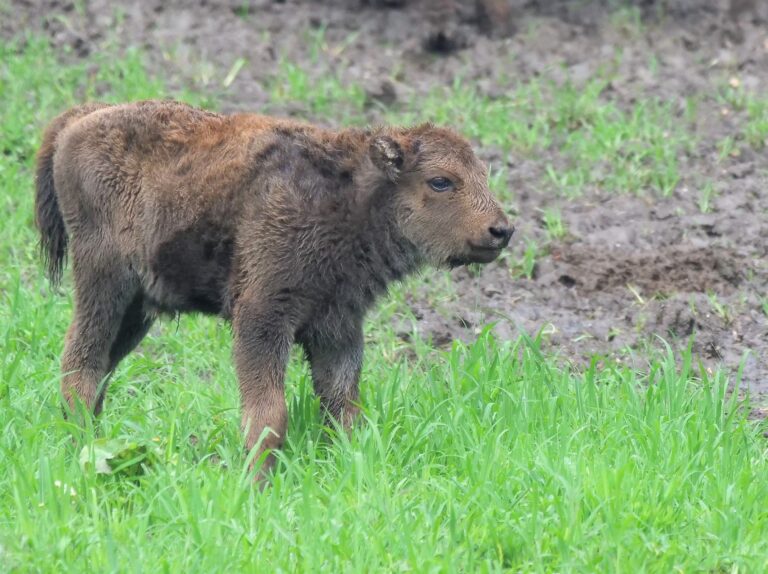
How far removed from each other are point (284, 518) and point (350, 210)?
1.57 m

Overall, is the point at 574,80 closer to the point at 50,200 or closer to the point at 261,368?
the point at 50,200

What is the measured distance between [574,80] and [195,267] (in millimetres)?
5505

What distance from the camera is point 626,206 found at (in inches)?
360

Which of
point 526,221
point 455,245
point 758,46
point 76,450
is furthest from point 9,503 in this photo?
point 758,46

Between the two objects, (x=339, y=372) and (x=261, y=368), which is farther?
(x=339, y=372)

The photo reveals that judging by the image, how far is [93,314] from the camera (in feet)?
21.1

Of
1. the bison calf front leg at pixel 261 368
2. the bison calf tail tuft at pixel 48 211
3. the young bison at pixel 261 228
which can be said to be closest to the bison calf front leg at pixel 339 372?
the young bison at pixel 261 228

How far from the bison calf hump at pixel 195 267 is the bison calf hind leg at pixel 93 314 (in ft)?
0.81

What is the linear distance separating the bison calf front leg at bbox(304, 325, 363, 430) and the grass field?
0.11 m

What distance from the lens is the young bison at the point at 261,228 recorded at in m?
5.93

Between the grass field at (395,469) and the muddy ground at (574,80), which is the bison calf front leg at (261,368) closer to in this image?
the grass field at (395,469)

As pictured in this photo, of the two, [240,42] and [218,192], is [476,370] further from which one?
[240,42]

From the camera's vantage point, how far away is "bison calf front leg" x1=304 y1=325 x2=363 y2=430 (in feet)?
20.3

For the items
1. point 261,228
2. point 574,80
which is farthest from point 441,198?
point 574,80
